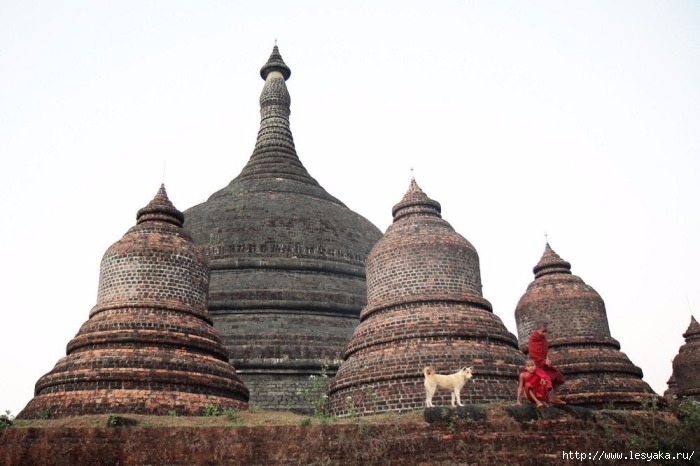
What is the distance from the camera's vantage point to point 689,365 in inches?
1009

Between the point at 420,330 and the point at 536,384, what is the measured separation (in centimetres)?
456

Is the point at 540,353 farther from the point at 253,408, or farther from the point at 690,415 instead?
the point at 253,408

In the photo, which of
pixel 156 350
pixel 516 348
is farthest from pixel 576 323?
pixel 156 350

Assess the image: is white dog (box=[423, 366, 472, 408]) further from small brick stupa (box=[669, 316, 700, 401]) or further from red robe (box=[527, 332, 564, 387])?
small brick stupa (box=[669, 316, 700, 401])

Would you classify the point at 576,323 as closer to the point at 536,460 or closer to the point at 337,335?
the point at 337,335

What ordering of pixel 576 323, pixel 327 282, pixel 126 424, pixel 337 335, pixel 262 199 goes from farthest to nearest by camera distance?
pixel 262 199, pixel 327 282, pixel 337 335, pixel 576 323, pixel 126 424

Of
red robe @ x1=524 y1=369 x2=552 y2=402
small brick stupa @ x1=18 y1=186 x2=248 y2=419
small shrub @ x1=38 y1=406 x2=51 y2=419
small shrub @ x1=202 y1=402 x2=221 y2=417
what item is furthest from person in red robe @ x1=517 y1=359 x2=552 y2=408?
small shrub @ x1=38 y1=406 x2=51 y2=419

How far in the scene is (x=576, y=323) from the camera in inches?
758

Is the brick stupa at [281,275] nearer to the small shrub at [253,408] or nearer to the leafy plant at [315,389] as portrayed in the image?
the leafy plant at [315,389]

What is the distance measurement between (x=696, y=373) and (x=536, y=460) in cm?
1895

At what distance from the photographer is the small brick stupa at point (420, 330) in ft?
46.3

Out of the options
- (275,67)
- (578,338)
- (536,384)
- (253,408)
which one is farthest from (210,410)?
(275,67)

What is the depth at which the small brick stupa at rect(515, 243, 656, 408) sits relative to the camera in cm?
1739

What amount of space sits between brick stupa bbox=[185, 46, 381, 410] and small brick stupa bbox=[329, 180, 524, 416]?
12.6ft
